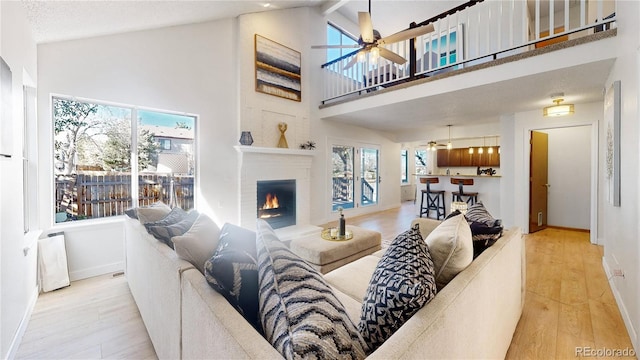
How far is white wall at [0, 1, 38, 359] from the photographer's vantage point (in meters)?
1.63

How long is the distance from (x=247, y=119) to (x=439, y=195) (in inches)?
182

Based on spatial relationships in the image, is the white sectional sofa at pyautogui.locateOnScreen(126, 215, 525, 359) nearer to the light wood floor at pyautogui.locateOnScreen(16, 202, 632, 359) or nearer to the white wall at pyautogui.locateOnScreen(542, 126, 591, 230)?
the light wood floor at pyautogui.locateOnScreen(16, 202, 632, 359)

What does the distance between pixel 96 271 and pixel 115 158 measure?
1338 mm

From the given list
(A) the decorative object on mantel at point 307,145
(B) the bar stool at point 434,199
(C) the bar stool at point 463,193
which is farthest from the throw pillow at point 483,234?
(B) the bar stool at point 434,199

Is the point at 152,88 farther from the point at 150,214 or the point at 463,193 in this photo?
the point at 463,193

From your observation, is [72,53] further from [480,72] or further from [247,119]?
[480,72]

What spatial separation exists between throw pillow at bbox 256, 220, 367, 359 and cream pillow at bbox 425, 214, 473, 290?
0.62 m

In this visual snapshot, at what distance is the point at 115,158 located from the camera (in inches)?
127

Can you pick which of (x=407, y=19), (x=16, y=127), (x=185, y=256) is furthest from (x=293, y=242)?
(x=407, y=19)

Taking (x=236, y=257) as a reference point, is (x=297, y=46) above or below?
above

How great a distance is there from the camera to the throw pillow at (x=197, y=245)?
1.29 m

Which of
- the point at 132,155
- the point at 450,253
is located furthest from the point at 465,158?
the point at 132,155

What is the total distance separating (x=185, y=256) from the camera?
130 cm

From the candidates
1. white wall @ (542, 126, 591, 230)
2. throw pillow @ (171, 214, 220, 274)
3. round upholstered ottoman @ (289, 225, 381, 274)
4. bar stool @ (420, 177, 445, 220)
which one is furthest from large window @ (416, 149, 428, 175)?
throw pillow @ (171, 214, 220, 274)
